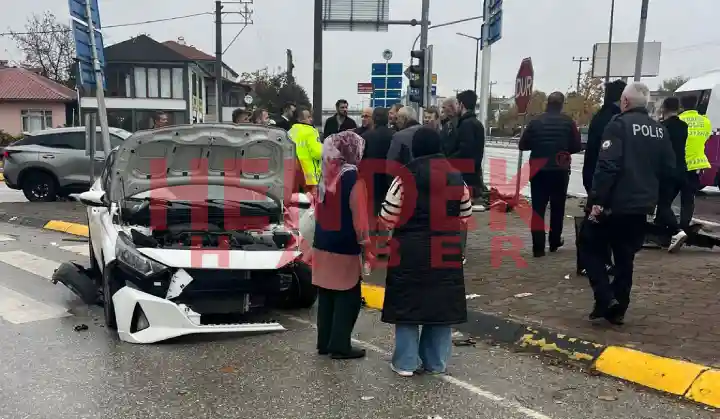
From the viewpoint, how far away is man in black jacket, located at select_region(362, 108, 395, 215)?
7.64 metres

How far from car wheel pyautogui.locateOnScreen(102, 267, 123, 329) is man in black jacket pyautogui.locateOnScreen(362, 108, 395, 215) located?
329 cm

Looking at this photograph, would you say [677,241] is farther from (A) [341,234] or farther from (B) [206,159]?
(B) [206,159]

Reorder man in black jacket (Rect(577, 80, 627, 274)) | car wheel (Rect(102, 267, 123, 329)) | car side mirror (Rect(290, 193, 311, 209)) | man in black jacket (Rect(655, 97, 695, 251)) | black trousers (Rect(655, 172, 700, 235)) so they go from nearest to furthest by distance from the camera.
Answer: car wheel (Rect(102, 267, 123, 329)), car side mirror (Rect(290, 193, 311, 209)), man in black jacket (Rect(577, 80, 627, 274)), black trousers (Rect(655, 172, 700, 235)), man in black jacket (Rect(655, 97, 695, 251))

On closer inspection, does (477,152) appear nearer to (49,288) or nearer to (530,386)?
(530,386)

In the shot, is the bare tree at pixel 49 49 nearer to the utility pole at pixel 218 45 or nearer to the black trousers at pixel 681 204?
the utility pole at pixel 218 45

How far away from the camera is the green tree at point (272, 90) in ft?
186

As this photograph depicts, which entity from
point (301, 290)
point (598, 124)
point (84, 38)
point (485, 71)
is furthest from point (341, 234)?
point (84, 38)

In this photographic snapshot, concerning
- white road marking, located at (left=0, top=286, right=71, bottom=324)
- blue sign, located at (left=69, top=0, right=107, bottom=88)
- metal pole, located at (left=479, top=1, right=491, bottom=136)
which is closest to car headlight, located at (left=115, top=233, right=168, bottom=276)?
white road marking, located at (left=0, top=286, right=71, bottom=324)

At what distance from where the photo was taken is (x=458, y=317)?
14.2 ft

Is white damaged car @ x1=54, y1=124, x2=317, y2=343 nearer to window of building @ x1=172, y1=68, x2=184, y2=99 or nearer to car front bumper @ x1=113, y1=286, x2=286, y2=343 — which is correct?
car front bumper @ x1=113, y1=286, x2=286, y2=343

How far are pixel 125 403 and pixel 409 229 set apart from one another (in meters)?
2.11

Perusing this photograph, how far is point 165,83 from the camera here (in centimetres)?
4919

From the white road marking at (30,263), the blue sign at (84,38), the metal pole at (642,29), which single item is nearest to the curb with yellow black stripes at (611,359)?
the white road marking at (30,263)

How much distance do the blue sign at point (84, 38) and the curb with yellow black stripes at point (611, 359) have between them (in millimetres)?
7697
